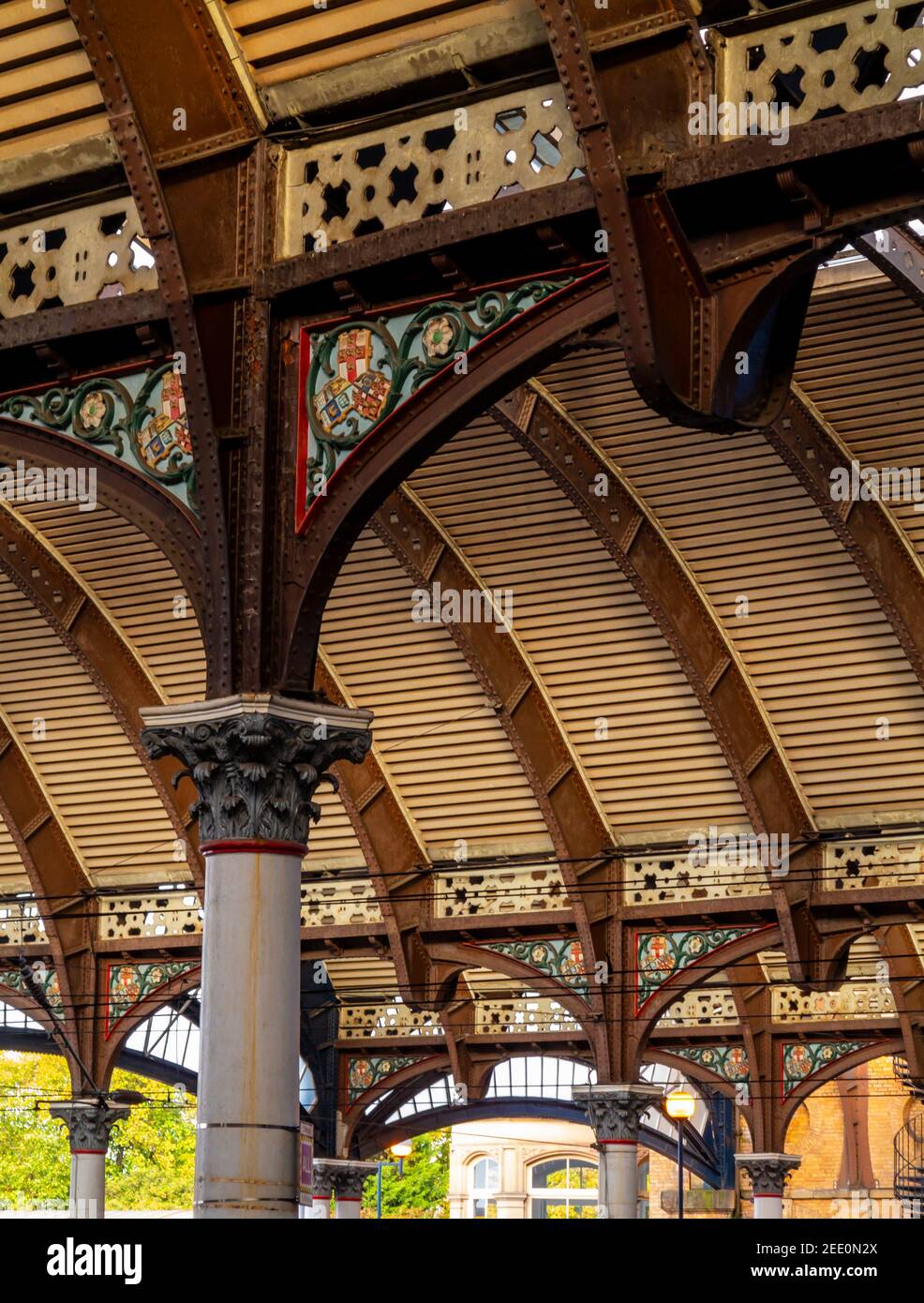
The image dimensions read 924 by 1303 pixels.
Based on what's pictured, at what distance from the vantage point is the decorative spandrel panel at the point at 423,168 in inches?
455

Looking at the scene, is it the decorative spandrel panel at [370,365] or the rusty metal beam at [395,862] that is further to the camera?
the rusty metal beam at [395,862]

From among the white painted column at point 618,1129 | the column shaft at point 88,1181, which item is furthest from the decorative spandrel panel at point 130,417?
the column shaft at point 88,1181

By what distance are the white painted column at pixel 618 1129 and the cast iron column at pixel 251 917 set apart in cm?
1341

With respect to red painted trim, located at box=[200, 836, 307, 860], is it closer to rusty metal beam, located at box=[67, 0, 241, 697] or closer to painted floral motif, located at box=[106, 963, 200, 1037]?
rusty metal beam, located at box=[67, 0, 241, 697]

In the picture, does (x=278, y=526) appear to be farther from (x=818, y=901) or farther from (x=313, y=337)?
(x=818, y=901)

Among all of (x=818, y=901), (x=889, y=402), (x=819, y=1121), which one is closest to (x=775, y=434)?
(x=889, y=402)

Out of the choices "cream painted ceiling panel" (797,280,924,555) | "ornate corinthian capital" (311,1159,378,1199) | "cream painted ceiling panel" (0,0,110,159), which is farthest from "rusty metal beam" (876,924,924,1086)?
"cream painted ceiling panel" (0,0,110,159)

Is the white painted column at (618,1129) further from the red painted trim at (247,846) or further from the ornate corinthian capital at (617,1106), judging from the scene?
the red painted trim at (247,846)

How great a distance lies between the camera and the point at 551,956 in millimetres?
24906

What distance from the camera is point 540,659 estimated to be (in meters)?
22.0

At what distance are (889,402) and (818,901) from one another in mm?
6257

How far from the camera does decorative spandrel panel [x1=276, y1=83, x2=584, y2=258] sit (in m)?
11.6

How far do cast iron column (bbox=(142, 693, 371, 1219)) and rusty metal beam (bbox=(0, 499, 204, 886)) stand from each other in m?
11.0

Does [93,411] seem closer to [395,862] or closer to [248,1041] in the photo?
[248,1041]
